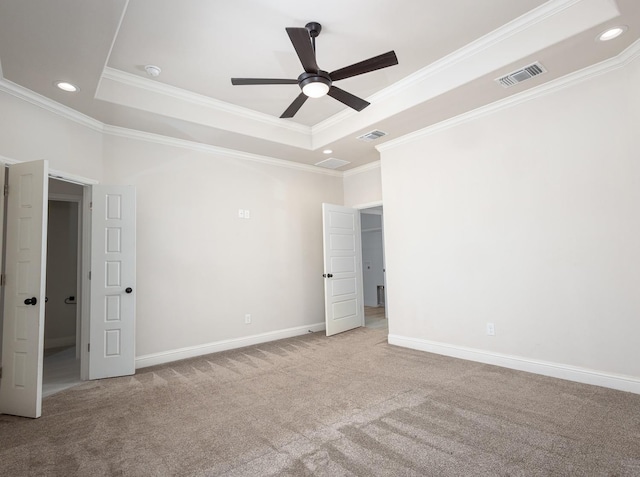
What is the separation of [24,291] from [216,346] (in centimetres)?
230

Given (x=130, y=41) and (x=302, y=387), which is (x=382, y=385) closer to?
(x=302, y=387)

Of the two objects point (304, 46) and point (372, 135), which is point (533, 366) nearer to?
point (372, 135)

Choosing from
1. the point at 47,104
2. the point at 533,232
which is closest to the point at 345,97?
the point at 533,232

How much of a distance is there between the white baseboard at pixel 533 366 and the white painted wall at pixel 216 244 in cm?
207

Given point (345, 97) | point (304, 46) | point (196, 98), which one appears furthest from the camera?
point (196, 98)

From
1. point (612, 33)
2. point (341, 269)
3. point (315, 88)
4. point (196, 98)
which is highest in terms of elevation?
point (196, 98)

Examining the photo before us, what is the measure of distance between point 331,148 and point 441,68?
1953mm

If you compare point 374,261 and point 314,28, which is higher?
point 314,28

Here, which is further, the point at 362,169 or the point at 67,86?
the point at 362,169

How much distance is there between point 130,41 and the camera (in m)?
2.91

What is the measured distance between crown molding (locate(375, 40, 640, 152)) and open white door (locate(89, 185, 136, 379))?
371 centimetres

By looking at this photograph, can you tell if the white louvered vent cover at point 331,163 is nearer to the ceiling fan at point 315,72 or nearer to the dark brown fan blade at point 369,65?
the ceiling fan at point 315,72

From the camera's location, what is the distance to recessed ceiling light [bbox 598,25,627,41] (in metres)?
2.57

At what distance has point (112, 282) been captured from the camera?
12.3 feet
